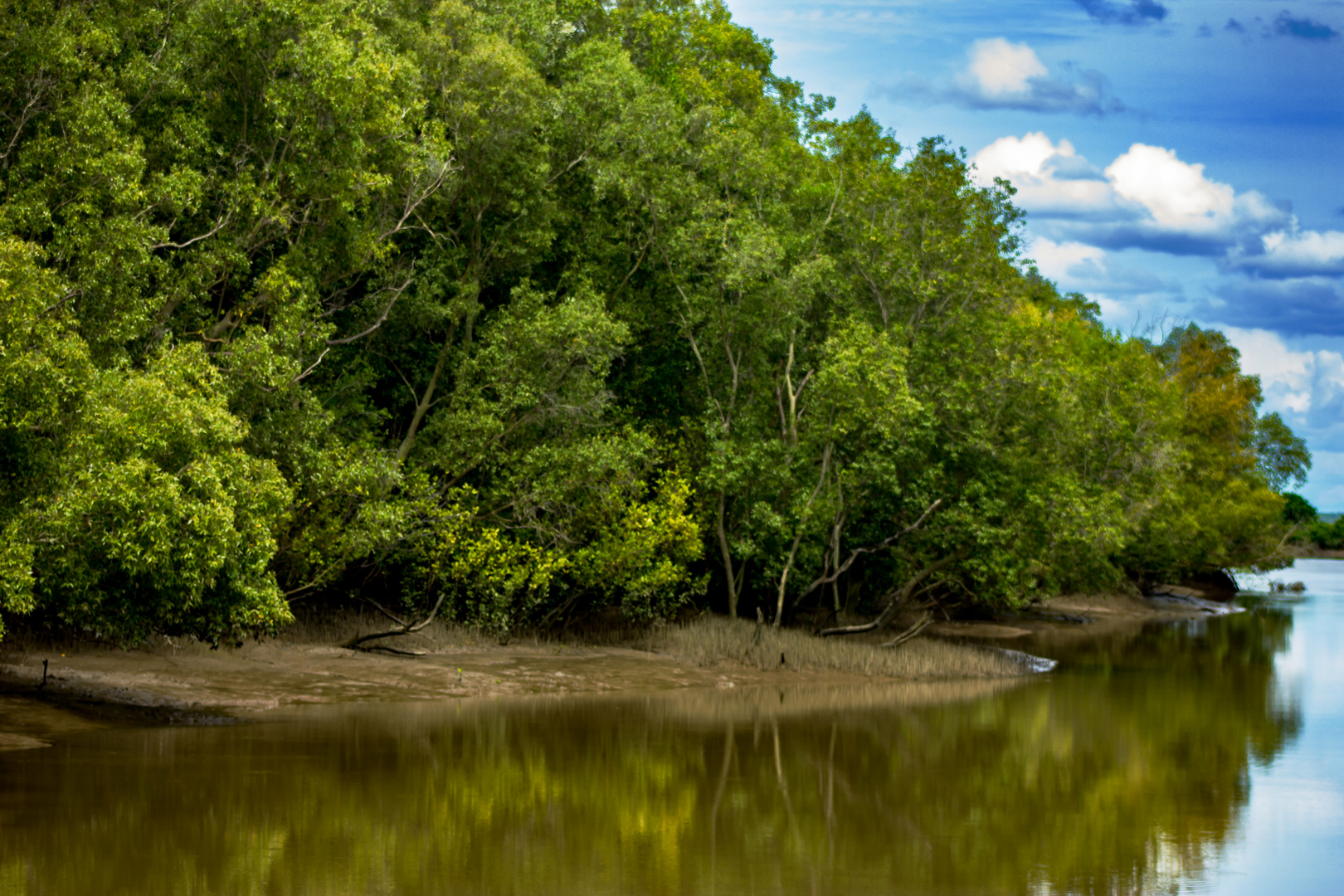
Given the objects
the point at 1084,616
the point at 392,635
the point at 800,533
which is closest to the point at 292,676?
the point at 392,635

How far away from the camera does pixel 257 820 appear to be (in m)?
13.7

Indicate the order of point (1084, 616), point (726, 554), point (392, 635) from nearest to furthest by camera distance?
point (392, 635) < point (726, 554) < point (1084, 616)

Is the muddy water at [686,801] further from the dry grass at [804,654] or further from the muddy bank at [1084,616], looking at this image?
the muddy bank at [1084,616]

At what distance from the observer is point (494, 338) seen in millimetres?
26531

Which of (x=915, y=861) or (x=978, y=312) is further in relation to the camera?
(x=978, y=312)

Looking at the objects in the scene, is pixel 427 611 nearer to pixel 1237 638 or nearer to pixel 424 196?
pixel 424 196

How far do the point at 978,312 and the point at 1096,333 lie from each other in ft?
101

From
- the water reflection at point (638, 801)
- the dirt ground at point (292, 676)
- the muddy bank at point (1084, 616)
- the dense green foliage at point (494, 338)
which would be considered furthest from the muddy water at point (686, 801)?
the muddy bank at point (1084, 616)

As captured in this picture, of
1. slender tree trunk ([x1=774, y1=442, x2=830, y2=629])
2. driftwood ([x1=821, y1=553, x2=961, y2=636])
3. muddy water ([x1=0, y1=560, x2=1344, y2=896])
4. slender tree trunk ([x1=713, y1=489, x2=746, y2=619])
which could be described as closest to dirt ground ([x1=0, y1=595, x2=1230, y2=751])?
muddy water ([x1=0, y1=560, x2=1344, y2=896])

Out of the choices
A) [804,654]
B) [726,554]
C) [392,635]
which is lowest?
[804,654]

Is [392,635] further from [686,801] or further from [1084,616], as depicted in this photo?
[1084,616]

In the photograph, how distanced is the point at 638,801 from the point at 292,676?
9.45 m

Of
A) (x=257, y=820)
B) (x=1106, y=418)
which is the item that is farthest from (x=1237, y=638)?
(x=257, y=820)

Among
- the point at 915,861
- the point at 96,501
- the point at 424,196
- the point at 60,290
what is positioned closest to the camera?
the point at 915,861
